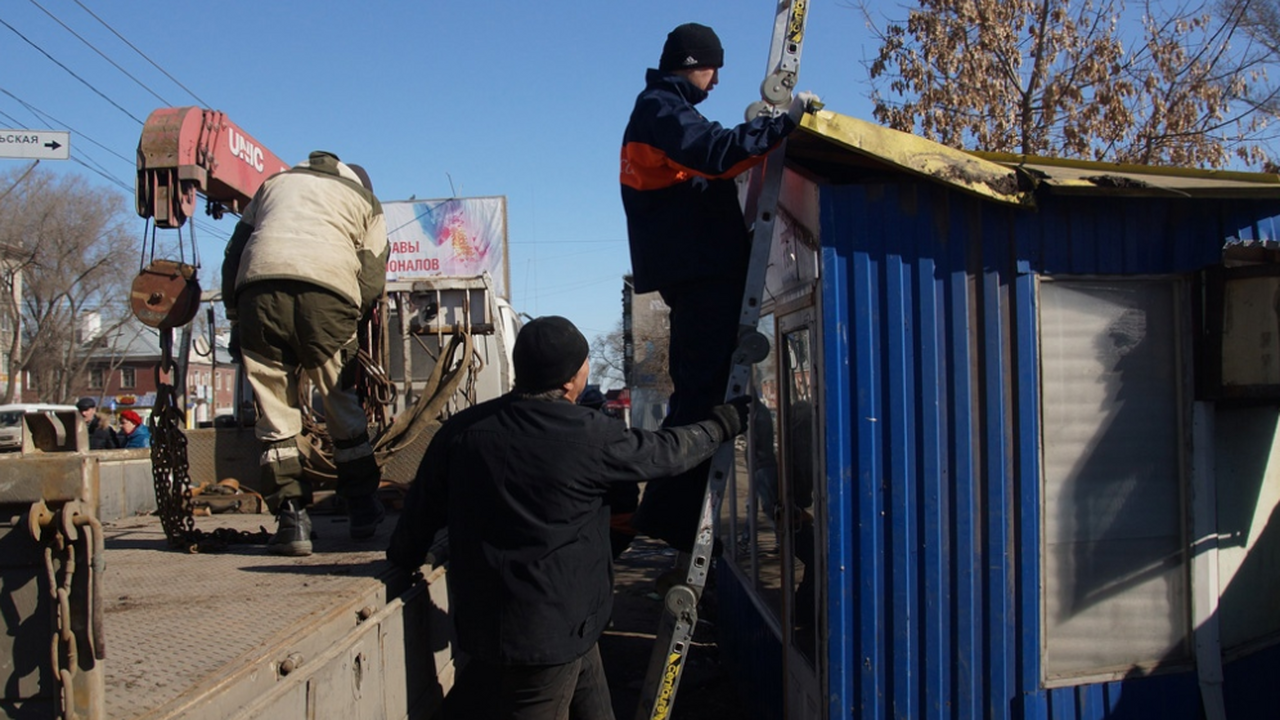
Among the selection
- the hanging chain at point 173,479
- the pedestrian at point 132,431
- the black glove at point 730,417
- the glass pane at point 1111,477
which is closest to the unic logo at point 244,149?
the hanging chain at point 173,479

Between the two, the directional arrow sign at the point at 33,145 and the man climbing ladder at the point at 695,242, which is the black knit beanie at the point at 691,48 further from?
the directional arrow sign at the point at 33,145

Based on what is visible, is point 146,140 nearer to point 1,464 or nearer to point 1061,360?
point 1,464

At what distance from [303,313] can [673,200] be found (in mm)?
1459

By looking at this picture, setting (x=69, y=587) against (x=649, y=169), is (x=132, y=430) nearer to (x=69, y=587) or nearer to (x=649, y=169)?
(x=649, y=169)

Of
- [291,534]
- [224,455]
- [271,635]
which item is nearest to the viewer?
[271,635]

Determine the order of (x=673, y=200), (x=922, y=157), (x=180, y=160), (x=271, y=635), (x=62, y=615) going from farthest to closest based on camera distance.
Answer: (x=180, y=160)
(x=673, y=200)
(x=922, y=157)
(x=271, y=635)
(x=62, y=615)

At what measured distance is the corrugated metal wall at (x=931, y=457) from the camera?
2906 mm

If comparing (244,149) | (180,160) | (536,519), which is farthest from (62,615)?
(244,149)

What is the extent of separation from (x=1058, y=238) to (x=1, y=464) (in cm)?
288

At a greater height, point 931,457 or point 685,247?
point 685,247

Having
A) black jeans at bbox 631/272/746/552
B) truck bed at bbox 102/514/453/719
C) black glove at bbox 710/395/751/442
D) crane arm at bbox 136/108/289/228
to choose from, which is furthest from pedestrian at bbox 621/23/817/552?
crane arm at bbox 136/108/289/228

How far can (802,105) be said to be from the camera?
2.76 m

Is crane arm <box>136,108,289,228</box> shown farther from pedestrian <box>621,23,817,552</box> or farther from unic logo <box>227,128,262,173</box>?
pedestrian <box>621,23,817,552</box>

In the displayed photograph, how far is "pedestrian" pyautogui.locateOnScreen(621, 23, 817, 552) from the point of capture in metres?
3.09
